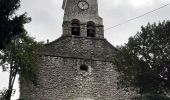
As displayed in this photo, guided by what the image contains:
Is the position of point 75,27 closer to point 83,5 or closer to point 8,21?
point 83,5

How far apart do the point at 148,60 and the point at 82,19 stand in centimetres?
1078

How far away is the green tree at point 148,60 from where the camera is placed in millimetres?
17672

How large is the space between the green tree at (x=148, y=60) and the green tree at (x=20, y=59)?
5172 millimetres

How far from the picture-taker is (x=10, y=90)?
70.6 ft

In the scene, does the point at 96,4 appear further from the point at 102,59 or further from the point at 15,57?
the point at 15,57

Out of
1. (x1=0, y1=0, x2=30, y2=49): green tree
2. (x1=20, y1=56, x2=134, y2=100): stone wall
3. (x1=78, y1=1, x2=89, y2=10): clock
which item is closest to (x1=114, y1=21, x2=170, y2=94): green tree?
(x1=0, y1=0, x2=30, y2=49): green tree

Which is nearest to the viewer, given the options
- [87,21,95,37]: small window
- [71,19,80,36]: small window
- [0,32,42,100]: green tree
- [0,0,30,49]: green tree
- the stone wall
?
[0,0,30,49]: green tree

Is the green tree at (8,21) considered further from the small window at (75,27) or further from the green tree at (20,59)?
the small window at (75,27)

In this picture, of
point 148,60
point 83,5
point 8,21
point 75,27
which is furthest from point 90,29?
point 8,21

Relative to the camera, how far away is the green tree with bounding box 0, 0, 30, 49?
643 inches

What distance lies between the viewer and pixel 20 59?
21.8 metres

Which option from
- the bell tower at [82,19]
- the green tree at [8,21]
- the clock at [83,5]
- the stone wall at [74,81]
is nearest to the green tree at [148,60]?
the green tree at [8,21]

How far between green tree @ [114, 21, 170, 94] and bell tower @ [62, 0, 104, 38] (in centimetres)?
868

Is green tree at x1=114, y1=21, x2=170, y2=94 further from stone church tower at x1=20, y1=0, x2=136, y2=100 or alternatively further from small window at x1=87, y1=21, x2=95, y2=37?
small window at x1=87, y1=21, x2=95, y2=37
